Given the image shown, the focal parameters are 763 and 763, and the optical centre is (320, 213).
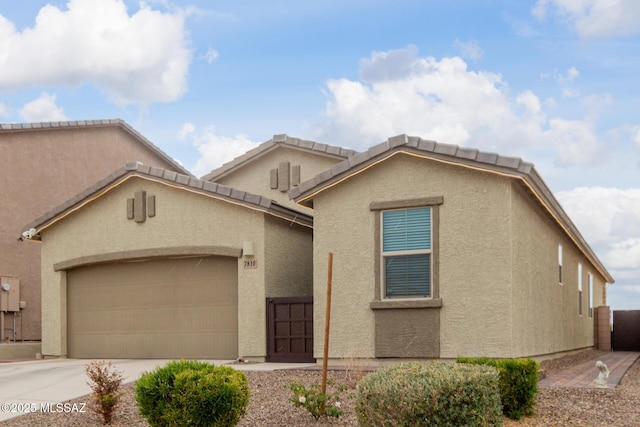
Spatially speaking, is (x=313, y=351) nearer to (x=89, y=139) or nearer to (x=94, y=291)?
(x=94, y=291)

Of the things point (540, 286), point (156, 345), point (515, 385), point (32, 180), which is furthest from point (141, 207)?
point (515, 385)

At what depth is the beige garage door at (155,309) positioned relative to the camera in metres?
16.8

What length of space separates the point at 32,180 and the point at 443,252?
1457 centimetres

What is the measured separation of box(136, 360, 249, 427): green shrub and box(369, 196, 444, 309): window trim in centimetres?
580

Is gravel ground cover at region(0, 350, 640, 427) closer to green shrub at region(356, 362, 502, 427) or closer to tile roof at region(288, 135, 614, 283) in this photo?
green shrub at region(356, 362, 502, 427)

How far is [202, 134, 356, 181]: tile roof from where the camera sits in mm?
21047

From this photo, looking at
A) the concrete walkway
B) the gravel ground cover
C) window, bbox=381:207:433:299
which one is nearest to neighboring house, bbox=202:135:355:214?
window, bbox=381:207:433:299

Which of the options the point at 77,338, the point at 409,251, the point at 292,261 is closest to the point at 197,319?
the point at 292,261

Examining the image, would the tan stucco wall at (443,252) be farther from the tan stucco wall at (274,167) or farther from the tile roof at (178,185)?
the tan stucco wall at (274,167)

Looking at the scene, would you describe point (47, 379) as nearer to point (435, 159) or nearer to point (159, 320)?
point (159, 320)

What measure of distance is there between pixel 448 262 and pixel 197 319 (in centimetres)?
620

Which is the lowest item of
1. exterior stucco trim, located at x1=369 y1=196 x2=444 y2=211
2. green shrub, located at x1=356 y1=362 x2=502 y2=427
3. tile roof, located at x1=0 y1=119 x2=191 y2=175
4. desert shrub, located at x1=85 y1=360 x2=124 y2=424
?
desert shrub, located at x1=85 y1=360 x2=124 y2=424

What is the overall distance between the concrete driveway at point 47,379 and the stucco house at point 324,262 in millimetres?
958

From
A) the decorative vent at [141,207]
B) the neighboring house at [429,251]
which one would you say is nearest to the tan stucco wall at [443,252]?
the neighboring house at [429,251]
